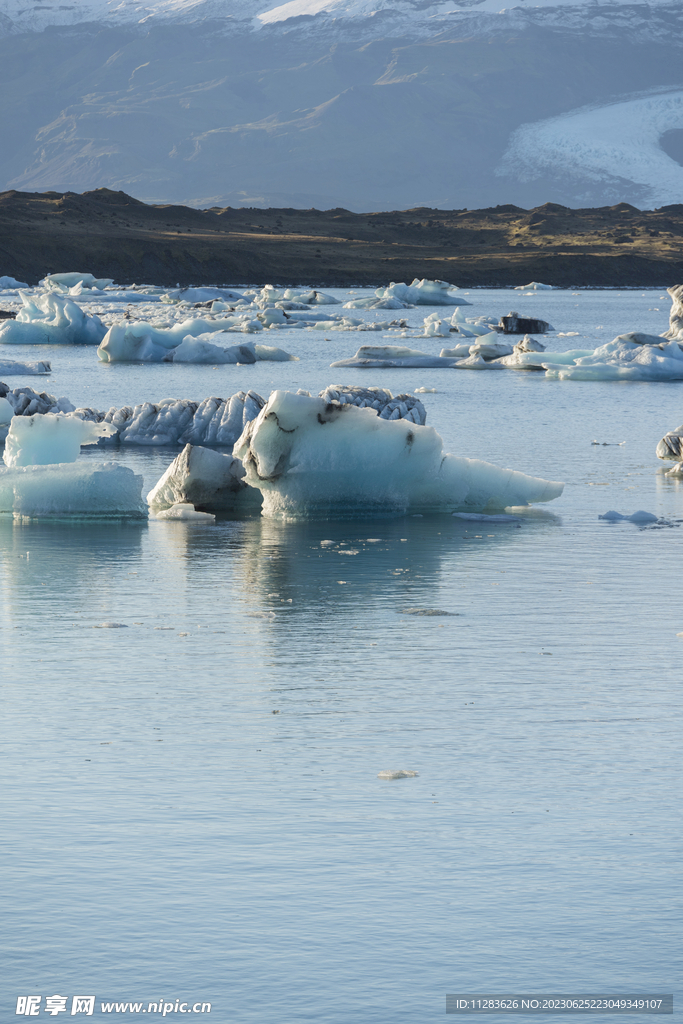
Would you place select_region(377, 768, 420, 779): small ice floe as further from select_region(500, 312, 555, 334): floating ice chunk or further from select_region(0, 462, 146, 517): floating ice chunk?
select_region(500, 312, 555, 334): floating ice chunk

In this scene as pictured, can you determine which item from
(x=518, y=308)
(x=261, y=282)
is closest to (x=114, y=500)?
(x=518, y=308)

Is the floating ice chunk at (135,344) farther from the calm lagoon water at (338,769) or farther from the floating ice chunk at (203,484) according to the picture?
the calm lagoon water at (338,769)

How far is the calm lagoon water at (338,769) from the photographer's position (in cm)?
317

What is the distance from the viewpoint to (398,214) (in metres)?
122

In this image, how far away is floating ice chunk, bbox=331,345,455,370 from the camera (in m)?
26.2

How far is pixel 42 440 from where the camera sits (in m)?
10.5

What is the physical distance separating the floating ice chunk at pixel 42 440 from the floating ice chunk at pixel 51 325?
73.0ft

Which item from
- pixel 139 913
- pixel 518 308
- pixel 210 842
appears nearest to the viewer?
pixel 139 913

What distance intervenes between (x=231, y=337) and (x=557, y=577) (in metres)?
29.8

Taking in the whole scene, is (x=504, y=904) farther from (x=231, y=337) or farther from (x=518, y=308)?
(x=518, y=308)

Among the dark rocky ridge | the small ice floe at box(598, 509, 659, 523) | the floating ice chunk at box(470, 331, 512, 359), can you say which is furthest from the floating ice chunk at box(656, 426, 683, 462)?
the dark rocky ridge

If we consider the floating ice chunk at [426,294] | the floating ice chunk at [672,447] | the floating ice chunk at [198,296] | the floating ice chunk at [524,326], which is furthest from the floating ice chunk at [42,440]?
the floating ice chunk at [426,294]

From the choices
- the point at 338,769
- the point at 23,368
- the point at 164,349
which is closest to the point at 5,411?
the point at 23,368

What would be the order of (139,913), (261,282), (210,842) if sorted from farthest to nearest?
(261,282)
(210,842)
(139,913)
